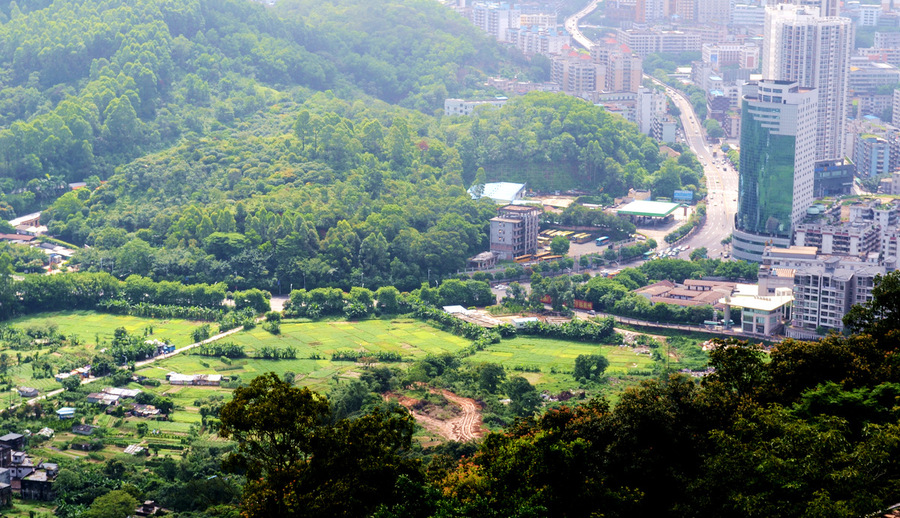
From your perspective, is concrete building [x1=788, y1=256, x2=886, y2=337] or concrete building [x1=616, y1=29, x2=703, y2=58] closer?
concrete building [x1=788, y1=256, x2=886, y2=337]

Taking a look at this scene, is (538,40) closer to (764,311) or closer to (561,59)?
(561,59)

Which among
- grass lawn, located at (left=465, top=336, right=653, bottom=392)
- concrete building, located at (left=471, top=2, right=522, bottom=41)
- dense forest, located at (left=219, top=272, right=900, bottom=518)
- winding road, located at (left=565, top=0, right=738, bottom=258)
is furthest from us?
concrete building, located at (left=471, top=2, right=522, bottom=41)

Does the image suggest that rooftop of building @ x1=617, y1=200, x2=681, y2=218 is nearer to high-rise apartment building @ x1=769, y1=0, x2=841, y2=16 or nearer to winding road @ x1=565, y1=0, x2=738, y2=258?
winding road @ x1=565, y1=0, x2=738, y2=258

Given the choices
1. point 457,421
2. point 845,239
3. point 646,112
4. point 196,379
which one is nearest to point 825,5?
point 646,112

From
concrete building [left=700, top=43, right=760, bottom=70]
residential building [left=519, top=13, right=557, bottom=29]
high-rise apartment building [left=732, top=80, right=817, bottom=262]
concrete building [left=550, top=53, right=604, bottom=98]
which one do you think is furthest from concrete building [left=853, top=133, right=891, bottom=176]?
residential building [left=519, top=13, right=557, bottom=29]

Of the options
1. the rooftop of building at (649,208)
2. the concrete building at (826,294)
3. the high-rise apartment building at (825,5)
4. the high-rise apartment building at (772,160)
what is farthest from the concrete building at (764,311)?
the high-rise apartment building at (825,5)

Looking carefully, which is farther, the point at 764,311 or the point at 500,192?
the point at 500,192
